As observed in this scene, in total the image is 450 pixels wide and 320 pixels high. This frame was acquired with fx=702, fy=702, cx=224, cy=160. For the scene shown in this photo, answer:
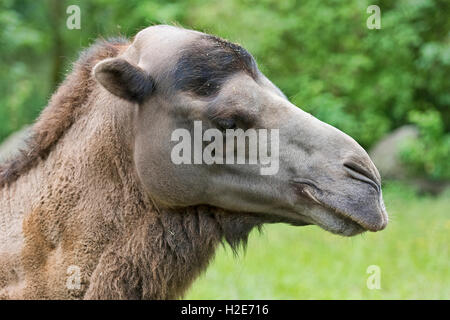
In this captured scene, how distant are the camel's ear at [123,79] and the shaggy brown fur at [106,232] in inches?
7.7

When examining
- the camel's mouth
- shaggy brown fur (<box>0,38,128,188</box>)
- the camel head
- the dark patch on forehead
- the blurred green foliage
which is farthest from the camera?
the blurred green foliage

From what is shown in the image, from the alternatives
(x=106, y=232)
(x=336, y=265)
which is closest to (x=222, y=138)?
(x=106, y=232)

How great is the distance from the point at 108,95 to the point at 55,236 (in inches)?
34.9

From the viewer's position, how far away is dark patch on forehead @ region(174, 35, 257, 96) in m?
3.92

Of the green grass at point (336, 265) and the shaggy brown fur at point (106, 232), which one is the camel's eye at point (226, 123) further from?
the green grass at point (336, 265)

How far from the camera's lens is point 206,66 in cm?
394

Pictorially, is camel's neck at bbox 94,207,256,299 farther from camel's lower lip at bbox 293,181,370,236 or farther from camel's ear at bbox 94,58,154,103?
camel's ear at bbox 94,58,154,103

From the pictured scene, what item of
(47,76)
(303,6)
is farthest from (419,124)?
(47,76)

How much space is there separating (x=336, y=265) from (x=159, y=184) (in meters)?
6.02

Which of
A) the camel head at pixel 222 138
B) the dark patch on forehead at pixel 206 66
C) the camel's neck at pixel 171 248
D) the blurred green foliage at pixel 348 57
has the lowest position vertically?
the camel's neck at pixel 171 248

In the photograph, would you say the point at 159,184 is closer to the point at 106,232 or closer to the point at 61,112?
the point at 106,232

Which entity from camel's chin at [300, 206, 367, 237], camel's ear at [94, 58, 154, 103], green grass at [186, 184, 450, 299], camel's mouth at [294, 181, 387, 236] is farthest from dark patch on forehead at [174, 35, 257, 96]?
green grass at [186, 184, 450, 299]

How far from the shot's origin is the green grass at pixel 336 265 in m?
8.14

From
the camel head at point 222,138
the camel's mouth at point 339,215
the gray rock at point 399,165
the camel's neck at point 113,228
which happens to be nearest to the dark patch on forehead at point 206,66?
the camel head at point 222,138
